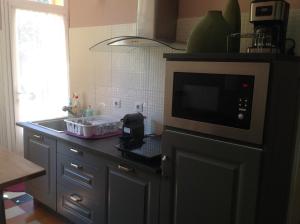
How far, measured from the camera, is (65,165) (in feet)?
8.03

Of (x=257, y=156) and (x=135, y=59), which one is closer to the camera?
(x=257, y=156)

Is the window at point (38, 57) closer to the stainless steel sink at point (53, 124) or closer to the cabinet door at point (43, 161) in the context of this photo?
the stainless steel sink at point (53, 124)

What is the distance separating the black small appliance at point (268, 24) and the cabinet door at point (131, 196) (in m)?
0.97

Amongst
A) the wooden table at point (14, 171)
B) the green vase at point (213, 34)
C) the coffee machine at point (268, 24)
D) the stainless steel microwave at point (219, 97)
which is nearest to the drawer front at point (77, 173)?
the wooden table at point (14, 171)

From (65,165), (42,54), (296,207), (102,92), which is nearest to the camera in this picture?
(296,207)

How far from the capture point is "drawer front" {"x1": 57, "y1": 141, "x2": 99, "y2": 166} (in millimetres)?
2176

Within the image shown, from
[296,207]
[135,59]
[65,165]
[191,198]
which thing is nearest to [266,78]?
[191,198]

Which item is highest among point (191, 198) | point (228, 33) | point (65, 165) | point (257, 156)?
point (228, 33)

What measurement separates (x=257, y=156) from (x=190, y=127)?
37 centimetres

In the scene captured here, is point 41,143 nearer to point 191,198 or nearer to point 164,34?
point 164,34

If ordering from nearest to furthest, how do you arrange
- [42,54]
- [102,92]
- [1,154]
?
[1,154], [102,92], [42,54]

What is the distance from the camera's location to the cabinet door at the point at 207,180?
1331mm

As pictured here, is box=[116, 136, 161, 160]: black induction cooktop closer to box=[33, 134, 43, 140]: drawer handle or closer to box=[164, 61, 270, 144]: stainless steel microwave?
box=[164, 61, 270, 144]: stainless steel microwave

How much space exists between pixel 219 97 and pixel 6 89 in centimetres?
257
